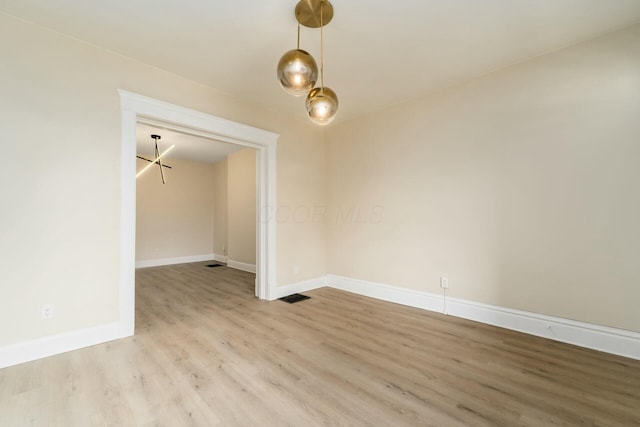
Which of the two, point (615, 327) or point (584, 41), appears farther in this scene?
point (584, 41)

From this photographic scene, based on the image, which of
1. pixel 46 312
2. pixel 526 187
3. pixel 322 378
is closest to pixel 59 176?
pixel 46 312

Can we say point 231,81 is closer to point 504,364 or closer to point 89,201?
point 89,201

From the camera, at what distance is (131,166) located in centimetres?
257

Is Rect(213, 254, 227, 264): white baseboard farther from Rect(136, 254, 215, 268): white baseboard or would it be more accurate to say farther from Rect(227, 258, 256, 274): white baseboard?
Rect(227, 258, 256, 274): white baseboard

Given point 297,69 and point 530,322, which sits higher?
point 297,69

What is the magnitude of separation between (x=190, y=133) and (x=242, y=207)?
306 cm

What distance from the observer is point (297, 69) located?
1657mm

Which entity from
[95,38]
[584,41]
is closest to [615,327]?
[584,41]

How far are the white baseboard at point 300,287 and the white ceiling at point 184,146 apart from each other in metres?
Result: 2.59

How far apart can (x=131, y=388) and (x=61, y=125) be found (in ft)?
7.24

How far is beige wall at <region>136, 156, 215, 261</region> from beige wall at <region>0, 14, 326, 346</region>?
4443mm

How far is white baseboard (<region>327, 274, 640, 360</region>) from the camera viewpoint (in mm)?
2182

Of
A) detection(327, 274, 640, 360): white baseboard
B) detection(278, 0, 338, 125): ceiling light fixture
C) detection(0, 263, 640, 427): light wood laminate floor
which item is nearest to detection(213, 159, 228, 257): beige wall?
detection(0, 263, 640, 427): light wood laminate floor

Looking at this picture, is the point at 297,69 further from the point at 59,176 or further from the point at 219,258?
the point at 219,258
